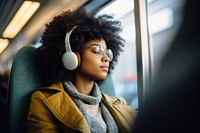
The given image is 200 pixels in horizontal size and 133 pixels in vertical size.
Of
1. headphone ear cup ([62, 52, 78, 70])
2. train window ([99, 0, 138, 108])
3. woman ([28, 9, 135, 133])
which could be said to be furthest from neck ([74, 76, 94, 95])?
train window ([99, 0, 138, 108])

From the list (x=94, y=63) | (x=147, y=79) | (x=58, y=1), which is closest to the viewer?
(x=94, y=63)

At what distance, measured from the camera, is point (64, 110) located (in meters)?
1.21

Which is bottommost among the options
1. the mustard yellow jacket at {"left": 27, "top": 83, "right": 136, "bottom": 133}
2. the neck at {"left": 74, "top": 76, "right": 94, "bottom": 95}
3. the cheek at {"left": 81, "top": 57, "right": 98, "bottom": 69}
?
the mustard yellow jacket at {"left": 27, "top": 83, "right": 136, "bottom": 133}

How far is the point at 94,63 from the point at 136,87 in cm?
58

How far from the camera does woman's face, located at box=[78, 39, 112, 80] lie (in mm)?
1333

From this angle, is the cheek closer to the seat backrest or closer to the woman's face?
the woman's face

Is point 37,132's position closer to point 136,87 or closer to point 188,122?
point 136,87

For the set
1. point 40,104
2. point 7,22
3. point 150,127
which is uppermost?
point 7,22

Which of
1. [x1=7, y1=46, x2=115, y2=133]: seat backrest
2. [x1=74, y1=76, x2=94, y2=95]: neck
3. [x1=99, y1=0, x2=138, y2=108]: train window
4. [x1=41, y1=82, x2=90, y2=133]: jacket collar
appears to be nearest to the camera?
[x1=41, y1=82, x2=90, y2=133]: jacket collar

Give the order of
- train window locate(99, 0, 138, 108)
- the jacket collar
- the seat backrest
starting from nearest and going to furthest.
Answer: the jacket collar → the seat backrest → train window locate(99, 0, 138, 108)

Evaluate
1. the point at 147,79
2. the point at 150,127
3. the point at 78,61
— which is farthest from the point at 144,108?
the point at 147,79

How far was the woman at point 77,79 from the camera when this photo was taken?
1194 millimetres

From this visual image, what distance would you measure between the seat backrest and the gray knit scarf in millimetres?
186

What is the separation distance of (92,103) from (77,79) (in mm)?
162
